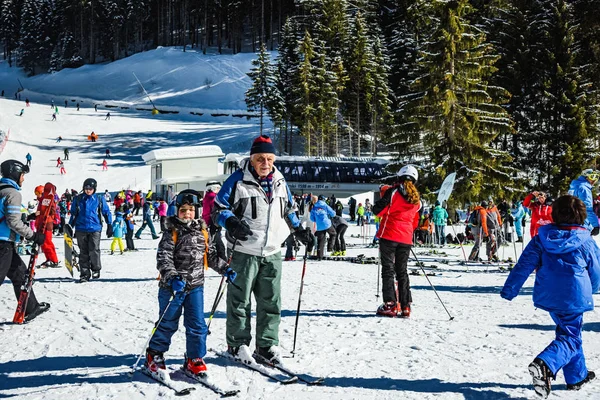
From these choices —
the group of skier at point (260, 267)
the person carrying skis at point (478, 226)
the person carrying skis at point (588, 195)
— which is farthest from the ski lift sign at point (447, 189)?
the group of skier at point (260, 267)

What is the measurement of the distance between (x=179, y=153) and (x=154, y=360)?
127 ft

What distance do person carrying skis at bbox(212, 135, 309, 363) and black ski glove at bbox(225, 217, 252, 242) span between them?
0.18 metres

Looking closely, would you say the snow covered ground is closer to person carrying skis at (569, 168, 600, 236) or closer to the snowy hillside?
person carrying skis at (569, 168, 600, 236)

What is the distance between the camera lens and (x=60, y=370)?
4520mm

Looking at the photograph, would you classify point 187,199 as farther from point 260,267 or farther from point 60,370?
point 60,370

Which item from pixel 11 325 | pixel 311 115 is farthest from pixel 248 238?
pixel 311 115

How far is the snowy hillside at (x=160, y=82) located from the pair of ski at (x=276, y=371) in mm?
69529

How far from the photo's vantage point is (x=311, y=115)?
47.0 meters

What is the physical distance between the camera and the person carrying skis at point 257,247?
14.4 ft

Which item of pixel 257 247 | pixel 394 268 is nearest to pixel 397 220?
pixel 394 268

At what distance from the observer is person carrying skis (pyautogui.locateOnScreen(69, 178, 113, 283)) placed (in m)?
9.55

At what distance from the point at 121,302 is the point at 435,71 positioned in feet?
69.6

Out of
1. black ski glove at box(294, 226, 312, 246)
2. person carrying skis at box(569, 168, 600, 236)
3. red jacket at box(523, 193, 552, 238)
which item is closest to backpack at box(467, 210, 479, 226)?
red jacket at box(523, 193, 552, 238)

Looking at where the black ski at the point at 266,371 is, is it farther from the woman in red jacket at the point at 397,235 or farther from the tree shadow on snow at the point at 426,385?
the woman in red jacket at the point at 397,235
